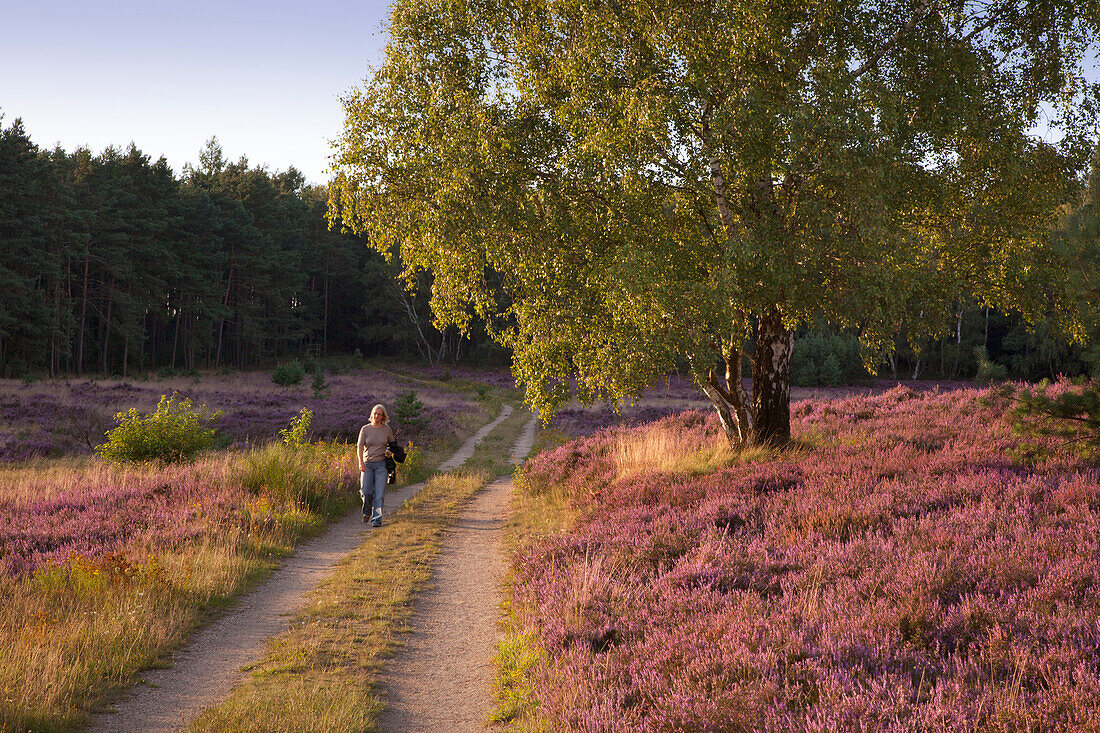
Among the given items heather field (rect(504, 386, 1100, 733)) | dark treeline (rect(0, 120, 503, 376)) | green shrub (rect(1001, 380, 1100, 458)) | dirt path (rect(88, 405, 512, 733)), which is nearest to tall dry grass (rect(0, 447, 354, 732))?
dirt path (rect(88, 405, 512, 733))

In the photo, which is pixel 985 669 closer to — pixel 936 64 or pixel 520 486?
pixel 936 64

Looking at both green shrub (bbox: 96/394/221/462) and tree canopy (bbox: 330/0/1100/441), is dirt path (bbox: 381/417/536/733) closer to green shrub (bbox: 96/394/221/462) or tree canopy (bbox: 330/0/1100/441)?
tree canopy (bbox: 330/0/1100/441)

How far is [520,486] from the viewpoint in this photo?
14.9m

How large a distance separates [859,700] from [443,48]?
39.2 feet

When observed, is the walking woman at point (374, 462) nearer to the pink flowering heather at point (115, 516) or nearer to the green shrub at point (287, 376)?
the pink flowering heather at point (115, 516)

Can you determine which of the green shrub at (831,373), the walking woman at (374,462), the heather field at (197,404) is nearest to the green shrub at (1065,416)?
the walking woman at (374,462)

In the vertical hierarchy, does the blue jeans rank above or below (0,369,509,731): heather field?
above

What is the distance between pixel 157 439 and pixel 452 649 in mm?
13566

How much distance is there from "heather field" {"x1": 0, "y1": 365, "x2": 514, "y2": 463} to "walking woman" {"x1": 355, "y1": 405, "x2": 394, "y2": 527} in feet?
32.9

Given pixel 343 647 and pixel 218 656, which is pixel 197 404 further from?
pixel 343 647

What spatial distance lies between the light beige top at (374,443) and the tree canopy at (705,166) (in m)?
2.68

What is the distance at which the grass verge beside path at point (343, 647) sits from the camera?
15.9 feet

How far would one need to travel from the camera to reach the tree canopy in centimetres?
979

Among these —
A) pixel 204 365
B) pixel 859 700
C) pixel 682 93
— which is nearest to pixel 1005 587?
pixel 859 700
